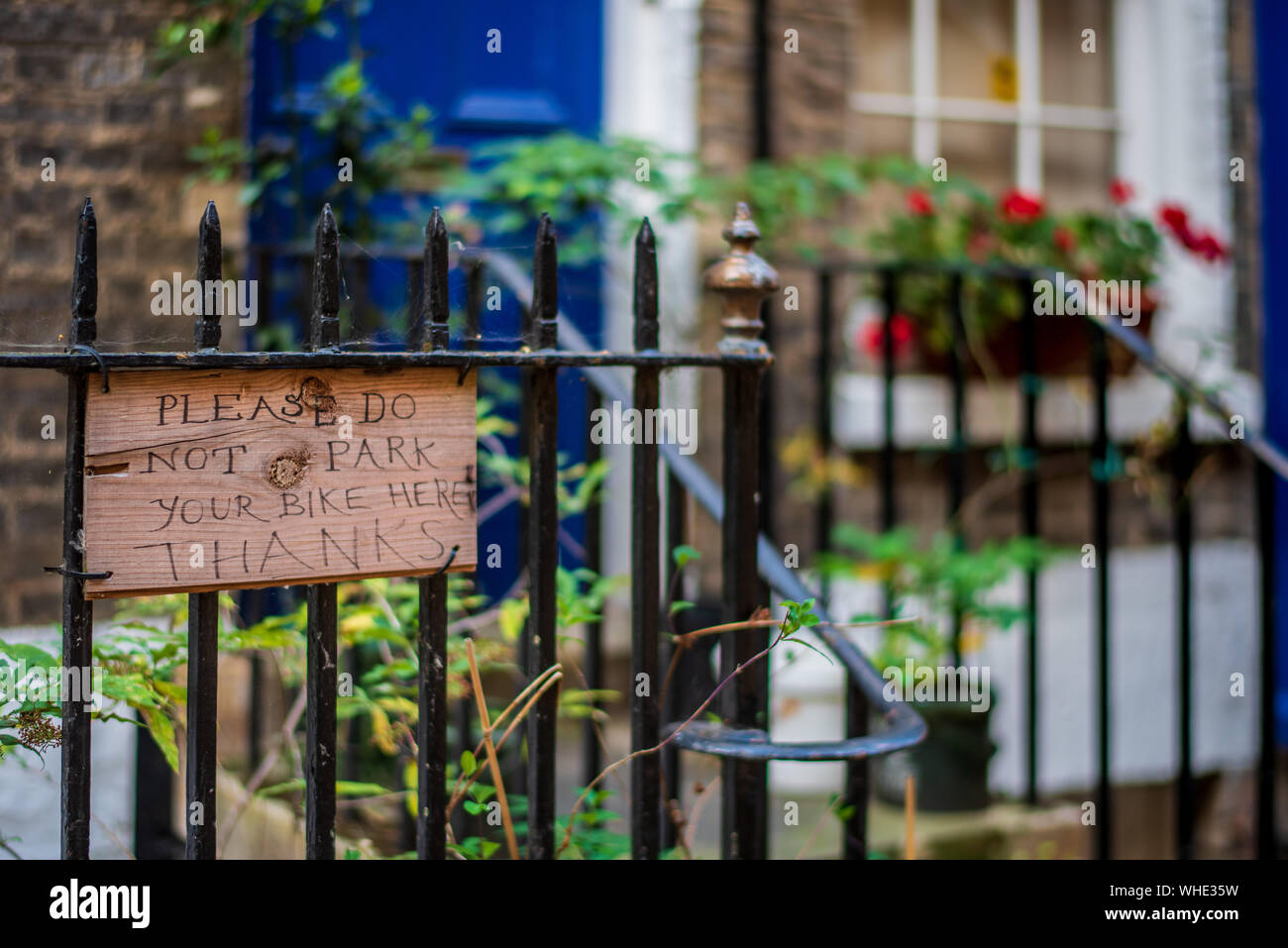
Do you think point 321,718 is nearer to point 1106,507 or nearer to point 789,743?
point 789,743

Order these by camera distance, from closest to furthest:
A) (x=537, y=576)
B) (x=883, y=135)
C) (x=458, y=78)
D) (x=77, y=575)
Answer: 1. (x=77, y=575)
2. (x=537, y=576)
3. (x=458, y=78)
4. (x=883, y=135)

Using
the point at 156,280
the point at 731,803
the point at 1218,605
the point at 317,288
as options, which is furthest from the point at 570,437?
the point at 1218,605

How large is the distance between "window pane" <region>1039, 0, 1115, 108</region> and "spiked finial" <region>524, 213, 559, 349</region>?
11.0 ft

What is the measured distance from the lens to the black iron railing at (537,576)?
4.47ft

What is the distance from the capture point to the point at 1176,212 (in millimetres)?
3795

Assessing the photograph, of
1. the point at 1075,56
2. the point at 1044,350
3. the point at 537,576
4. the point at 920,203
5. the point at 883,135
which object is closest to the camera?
the point at 537,576

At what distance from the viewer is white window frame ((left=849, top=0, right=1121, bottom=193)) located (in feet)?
13.6

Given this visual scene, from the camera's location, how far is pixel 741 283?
1720 millimetres

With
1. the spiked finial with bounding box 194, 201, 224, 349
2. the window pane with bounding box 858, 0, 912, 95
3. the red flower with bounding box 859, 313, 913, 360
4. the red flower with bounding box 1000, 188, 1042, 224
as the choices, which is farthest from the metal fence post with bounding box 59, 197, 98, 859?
the window pane with bounding box 858, 0, 912, 95

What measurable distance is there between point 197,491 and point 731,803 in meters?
0.84

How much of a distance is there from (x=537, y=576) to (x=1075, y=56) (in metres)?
3.66

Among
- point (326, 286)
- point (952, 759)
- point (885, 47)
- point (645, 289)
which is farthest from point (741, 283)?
point (885, 47)
